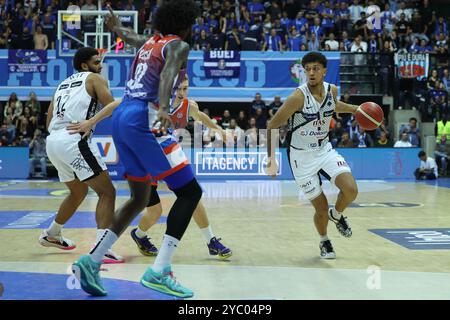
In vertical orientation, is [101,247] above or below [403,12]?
below

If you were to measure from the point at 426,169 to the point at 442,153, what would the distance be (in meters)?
2.05

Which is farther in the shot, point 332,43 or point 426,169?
point 332,43

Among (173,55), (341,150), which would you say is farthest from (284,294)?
(341,150)

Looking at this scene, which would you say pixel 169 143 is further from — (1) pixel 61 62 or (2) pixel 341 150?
(1) pixel 61 62

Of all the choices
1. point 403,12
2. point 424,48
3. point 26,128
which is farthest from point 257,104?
point 403,12

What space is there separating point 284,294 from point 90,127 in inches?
92.6

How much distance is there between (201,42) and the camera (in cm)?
2125

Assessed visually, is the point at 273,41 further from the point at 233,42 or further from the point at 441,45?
the point at 441,45

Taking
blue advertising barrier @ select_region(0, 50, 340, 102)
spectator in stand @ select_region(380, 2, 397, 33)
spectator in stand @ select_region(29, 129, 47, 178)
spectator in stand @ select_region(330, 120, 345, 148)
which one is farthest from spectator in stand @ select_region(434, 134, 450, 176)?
spectator in stand @ select_region(29, 129, 47, 178)

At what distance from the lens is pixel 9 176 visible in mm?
17812

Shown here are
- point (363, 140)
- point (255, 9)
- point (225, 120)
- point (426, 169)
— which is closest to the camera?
point (426, 169)

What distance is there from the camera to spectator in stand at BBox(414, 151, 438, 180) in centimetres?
1809

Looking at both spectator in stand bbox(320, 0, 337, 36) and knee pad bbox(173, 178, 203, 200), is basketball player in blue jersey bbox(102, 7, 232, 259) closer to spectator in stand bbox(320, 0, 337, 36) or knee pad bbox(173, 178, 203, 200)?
knee pad bbox(173, 178, 203, 200)

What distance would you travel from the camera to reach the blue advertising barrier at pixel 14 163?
58.4 feet
